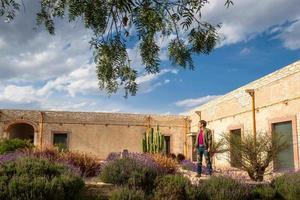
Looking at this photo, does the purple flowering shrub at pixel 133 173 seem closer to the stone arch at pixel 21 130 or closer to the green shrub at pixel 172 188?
the green shrub at pixel 172 188

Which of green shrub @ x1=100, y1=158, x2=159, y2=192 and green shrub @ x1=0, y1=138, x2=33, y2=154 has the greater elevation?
green shrub @ x1=0, y1=138, x2=33, y2=154

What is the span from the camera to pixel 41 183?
7.29m

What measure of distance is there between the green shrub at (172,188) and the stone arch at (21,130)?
16.0 meters

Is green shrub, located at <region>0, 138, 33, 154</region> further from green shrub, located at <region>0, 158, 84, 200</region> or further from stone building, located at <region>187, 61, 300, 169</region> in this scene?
stone building, located at <region>187, 61, 300, 169</region>

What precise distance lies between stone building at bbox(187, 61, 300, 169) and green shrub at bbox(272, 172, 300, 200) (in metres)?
3.33

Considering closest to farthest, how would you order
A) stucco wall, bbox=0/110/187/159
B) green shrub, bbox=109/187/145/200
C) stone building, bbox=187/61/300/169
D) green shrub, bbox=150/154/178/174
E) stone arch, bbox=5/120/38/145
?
green shrub, bbox=109/187/145/200 → green shrub, bbox=150/154/178/174 → stone building, bbox=187/61/300/169 → stone arch, bbox=5/120/38/145 → stucco wall, bbox=0/110/187/159

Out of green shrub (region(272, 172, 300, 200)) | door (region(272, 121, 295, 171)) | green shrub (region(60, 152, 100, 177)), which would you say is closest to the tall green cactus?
door (region(272, 121, 295, 171))

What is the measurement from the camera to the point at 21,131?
26.4m

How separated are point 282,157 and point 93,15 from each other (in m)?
10.9

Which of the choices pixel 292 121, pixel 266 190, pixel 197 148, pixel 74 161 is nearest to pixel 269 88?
pixel 292 121

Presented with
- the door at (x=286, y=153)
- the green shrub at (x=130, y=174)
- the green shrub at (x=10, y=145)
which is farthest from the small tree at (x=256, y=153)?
the green shrub at (x=10, y=145)

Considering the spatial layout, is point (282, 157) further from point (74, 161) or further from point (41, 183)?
point (41, 183)

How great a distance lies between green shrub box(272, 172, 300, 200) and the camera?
349 inches

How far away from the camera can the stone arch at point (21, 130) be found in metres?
23.5
